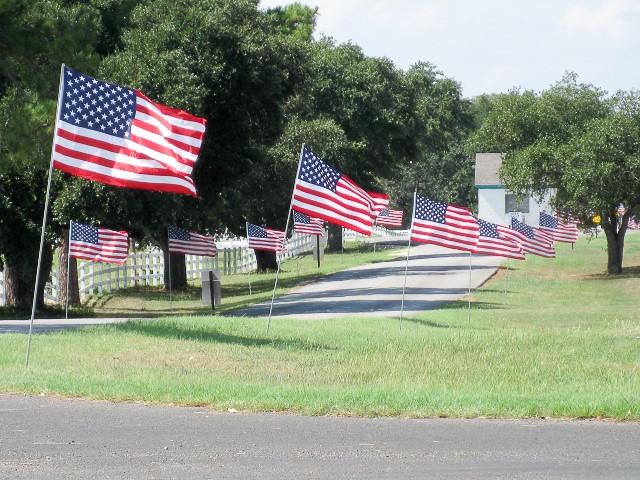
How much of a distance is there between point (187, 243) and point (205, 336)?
1652cm

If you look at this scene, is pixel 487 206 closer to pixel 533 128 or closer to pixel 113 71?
pixel 533 128

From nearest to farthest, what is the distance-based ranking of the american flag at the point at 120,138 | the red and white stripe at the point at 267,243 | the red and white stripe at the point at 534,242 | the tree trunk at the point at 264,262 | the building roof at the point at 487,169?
the american flag at the point at 120,138 → the red and white stripe at the point at 534,242 → the red and white stripe at the point at 267,243 → the tree trunk at the point at 264,262 → the building roof at the point at 487,169

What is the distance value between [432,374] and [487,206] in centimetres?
7382

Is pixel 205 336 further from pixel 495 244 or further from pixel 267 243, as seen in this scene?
pixel 267 243

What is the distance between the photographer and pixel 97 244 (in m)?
30.1

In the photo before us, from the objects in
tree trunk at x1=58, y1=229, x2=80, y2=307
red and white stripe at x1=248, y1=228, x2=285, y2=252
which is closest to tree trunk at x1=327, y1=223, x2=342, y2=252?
red and white stripe at x1=248, y1=228, x2=285, y2=252

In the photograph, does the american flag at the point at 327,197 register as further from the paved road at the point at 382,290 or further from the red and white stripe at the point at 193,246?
the red and white stripe at the point at 193,246

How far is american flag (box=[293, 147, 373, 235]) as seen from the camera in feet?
64.3

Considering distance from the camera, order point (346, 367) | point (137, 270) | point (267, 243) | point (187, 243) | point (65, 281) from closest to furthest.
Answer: point (346, 367) < point (187, 243) < point (65, 281) < point (267, 243) < point (137, 270)

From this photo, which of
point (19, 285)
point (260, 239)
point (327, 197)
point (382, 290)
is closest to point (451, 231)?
point (327, 197)

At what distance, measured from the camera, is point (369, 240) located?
275 ft

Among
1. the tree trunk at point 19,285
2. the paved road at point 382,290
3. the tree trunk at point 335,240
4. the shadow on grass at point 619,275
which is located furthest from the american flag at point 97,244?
the tree trunk at point 335,240

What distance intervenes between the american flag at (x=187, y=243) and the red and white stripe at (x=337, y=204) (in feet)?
47.2

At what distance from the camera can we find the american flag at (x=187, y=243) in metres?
34.1
